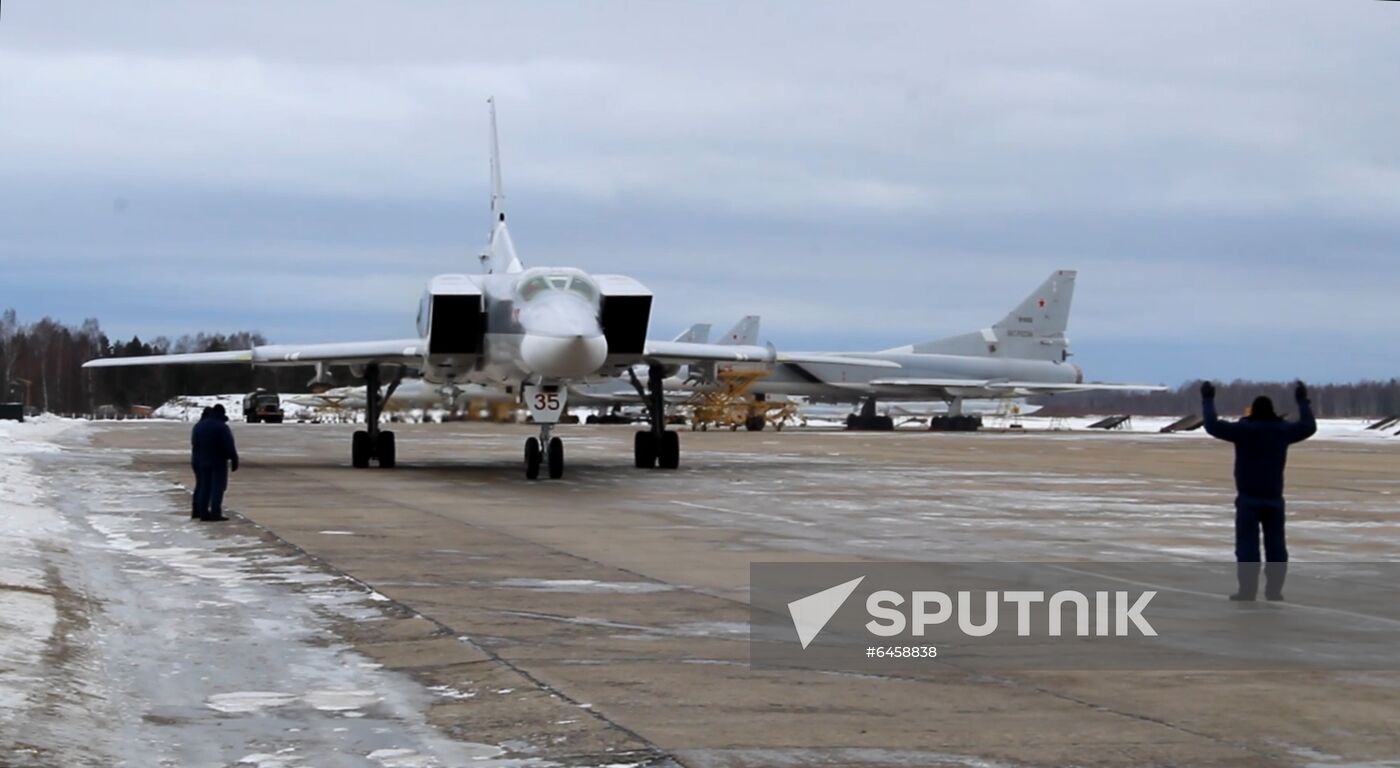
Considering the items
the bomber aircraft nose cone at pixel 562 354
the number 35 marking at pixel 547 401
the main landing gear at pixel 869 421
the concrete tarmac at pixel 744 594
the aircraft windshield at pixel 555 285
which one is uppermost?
the aircraft windshield at pixel 555 285

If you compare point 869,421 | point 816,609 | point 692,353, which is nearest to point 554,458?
point 692,353

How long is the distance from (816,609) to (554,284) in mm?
13659

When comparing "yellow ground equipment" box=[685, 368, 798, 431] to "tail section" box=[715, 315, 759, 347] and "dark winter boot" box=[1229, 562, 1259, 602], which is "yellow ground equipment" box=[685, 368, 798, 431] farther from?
"dark winter boot" box=[1229, 562, 1259, 602]

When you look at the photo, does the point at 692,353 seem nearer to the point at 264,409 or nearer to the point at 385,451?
the point at 385,451

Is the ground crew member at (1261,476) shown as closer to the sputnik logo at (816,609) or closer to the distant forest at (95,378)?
the sputnik logo at (816,609)

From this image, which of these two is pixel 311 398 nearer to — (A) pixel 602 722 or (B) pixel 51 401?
(B) pixel 51 401

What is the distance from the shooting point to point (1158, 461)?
33.3 meters

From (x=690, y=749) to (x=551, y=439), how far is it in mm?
17987

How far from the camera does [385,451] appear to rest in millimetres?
27391

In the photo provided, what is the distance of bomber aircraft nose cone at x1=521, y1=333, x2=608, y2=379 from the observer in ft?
Result: 69.7

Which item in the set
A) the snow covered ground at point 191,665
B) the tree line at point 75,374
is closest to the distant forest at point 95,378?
the tree line at point 75,374

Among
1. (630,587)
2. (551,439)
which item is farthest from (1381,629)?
(551,439)

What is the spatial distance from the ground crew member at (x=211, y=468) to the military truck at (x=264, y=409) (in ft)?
192

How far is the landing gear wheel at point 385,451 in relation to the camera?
2738cm
